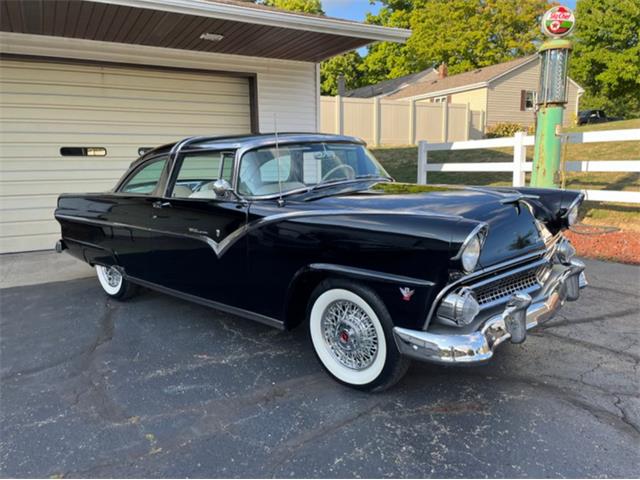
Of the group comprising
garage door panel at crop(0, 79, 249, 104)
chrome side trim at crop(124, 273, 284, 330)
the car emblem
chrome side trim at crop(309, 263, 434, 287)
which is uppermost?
garage door panel at crop(0, 79, 249, 104)

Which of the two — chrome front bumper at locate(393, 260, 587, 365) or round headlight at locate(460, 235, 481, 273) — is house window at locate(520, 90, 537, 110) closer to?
chrome front bumper at locate(393, 260, 587, 365)

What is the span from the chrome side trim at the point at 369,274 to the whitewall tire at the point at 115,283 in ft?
9.06

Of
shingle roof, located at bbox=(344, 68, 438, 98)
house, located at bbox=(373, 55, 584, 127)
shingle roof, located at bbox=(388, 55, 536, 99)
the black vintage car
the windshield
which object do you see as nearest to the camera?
the black vintage car

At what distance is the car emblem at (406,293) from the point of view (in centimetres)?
252

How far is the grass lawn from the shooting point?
768 cm

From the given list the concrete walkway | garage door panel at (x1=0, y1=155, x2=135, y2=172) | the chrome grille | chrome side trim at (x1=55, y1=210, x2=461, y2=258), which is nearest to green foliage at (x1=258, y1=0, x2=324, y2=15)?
garage door panel at (x1=0, y1=155, x2=135, y2=172)

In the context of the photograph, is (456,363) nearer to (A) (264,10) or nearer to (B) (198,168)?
(B) (198,168)

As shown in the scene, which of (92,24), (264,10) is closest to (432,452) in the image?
(264,10)

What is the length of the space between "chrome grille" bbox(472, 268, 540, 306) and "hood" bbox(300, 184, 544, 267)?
13 centimetres

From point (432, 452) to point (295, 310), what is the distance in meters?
1.29

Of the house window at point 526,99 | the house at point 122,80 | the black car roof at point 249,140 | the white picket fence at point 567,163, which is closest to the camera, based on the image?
the black car roof at point 249,140

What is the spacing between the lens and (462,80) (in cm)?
2966

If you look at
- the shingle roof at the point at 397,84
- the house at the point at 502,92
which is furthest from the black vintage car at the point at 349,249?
the shingle roof at the point at 397,84

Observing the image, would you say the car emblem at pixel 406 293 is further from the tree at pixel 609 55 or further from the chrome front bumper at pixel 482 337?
the tree at pixel 609 55
